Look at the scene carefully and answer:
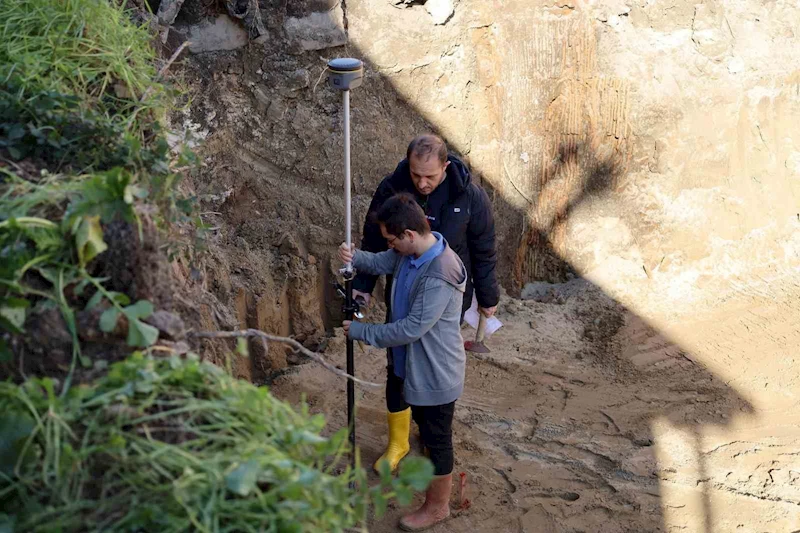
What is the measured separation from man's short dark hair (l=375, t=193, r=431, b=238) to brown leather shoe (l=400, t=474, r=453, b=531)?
119cm

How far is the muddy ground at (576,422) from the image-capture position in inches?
152

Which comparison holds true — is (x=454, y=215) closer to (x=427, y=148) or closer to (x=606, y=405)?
(x=427, y=148)

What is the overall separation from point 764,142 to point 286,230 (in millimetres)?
3574

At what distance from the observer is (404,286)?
340 centimetres

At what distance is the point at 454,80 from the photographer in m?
5.48

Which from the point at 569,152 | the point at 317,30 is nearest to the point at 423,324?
the point at 317,30

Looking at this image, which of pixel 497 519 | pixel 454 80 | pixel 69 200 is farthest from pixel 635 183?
pixel 69 200

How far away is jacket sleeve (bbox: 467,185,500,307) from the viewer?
390 centimetres

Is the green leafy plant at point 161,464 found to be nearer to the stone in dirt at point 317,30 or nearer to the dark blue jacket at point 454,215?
the dark blue jacket at point 454,215

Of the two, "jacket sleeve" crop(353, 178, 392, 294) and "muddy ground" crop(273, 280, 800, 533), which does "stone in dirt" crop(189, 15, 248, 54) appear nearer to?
"jacket sleeve" crop(353, 178, 392, 294)

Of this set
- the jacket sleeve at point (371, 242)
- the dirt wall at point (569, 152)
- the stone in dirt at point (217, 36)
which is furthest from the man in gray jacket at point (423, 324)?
the stone in dirt at point (217, 36)

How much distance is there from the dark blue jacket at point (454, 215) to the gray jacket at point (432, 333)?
0.46 meters

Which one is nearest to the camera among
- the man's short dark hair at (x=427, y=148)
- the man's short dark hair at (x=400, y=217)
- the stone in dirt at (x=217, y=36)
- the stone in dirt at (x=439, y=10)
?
the man's short dark hair at (x=400, y=217)

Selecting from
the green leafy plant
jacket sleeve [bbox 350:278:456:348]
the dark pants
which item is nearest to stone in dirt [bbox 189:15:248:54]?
jacket sleeve [bbox 350:278:456:348]
